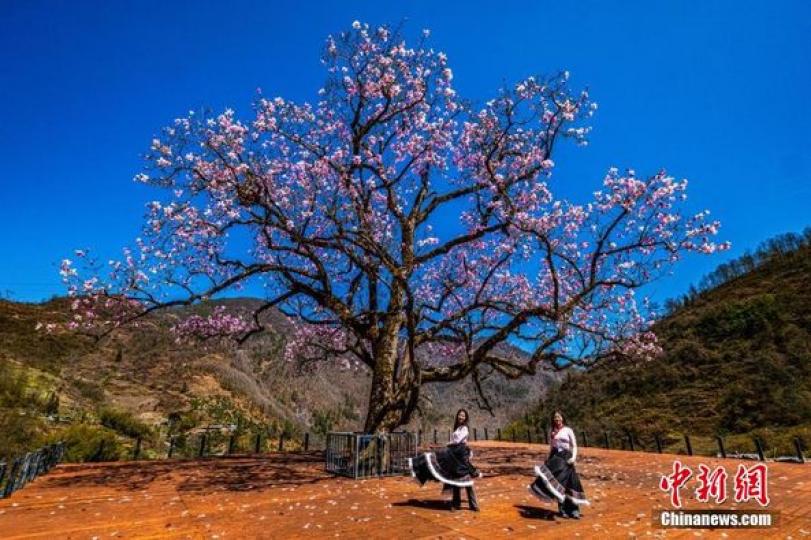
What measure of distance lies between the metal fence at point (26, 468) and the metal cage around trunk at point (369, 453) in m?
7.02

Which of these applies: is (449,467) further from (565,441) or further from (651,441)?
(651,441)

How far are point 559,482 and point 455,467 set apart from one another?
5.95 ft

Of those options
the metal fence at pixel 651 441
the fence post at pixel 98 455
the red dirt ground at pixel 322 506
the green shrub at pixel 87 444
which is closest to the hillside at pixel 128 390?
the green shrub at pixel 87 444

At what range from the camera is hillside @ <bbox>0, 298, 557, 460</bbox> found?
1914cm

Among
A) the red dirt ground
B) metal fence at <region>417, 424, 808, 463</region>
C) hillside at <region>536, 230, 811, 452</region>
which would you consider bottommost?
the red dirt ground

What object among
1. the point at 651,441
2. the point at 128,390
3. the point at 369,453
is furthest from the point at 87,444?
the point at 651,441

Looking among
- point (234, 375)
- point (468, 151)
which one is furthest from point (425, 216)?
point (234, 375)

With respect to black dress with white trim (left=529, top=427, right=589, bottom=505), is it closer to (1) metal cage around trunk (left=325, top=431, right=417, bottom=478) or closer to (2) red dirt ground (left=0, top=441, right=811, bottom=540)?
(2) red dirt ground (left=0, top=441, right=811, bottom=540)

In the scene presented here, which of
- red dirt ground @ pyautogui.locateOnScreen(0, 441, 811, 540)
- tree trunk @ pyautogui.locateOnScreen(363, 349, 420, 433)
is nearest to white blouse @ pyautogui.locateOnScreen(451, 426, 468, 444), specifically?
red dirt ground @ pyautogui.locateOnScreen(0, 441, 811, 540)

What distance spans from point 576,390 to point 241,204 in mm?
51018

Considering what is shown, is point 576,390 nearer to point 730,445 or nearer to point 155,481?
point 730,445

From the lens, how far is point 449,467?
857 cm

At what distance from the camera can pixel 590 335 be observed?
14.0m

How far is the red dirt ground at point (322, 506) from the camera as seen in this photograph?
271 inches
